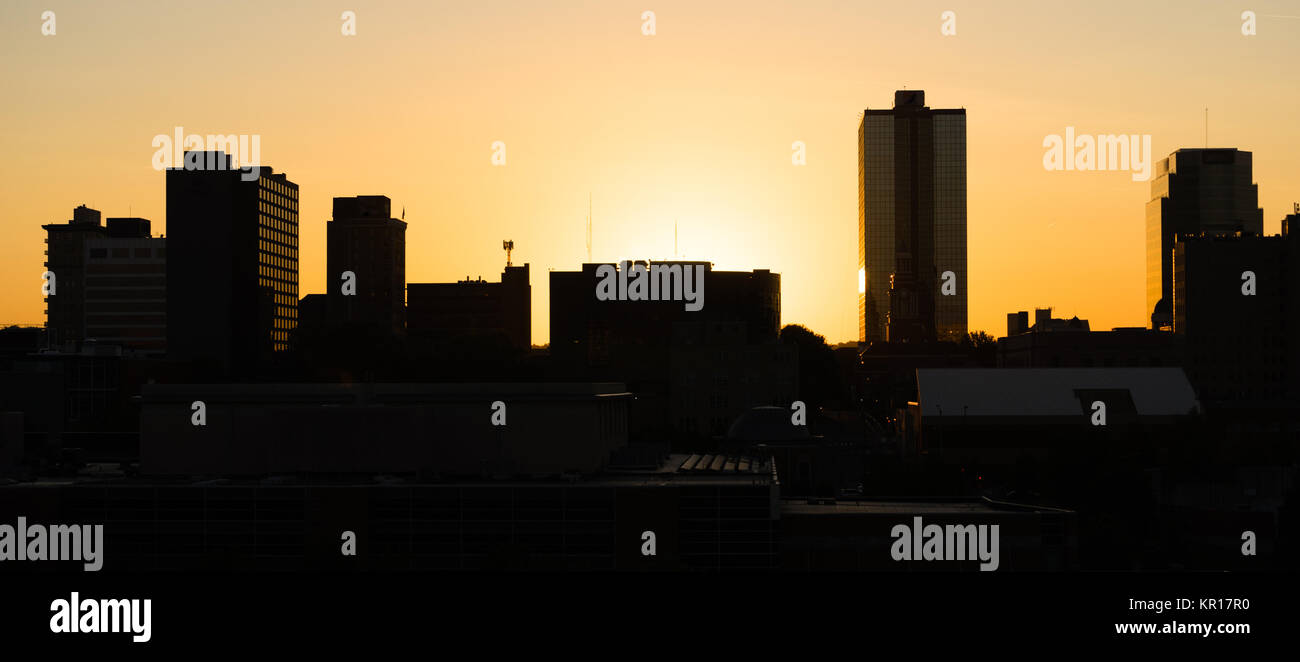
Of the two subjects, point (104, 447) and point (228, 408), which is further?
point (104, 447)

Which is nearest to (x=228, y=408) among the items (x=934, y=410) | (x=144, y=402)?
(x=144, y=402)

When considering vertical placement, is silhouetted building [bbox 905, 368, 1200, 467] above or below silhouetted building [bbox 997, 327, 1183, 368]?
below

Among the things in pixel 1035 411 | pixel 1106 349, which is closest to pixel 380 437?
pixel 1035 411

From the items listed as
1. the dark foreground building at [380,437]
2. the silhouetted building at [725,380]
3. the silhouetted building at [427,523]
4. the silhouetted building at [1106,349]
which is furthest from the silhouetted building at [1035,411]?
the silhouetted building at [1106,349]

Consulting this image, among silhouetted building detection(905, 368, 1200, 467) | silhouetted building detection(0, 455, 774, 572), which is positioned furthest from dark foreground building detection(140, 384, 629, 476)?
silhouetted building detection(905, 368, 1200, 467)

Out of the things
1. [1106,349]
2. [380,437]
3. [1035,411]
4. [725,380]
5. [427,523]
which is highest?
[1106,349]

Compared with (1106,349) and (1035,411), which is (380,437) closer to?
(1035,411)

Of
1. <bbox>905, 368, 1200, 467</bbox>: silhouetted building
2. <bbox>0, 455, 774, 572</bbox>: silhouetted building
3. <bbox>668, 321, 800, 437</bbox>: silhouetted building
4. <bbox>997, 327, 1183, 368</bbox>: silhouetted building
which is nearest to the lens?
<bbox>0, 455, 774, 572</bbox>: silhouetted building

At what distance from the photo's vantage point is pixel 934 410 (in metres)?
113

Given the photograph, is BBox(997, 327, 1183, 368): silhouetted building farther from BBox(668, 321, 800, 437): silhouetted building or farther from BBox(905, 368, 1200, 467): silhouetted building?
BBox(905, 368, 1200, 467): silhouetted building

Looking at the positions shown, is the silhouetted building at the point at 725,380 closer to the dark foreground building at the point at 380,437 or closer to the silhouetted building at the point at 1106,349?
the silhouetted building at the point at 1106,349

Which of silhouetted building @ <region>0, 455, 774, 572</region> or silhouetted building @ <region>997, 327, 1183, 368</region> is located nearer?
silhouetted building @ <region>0, 455, 774, 572</region>
